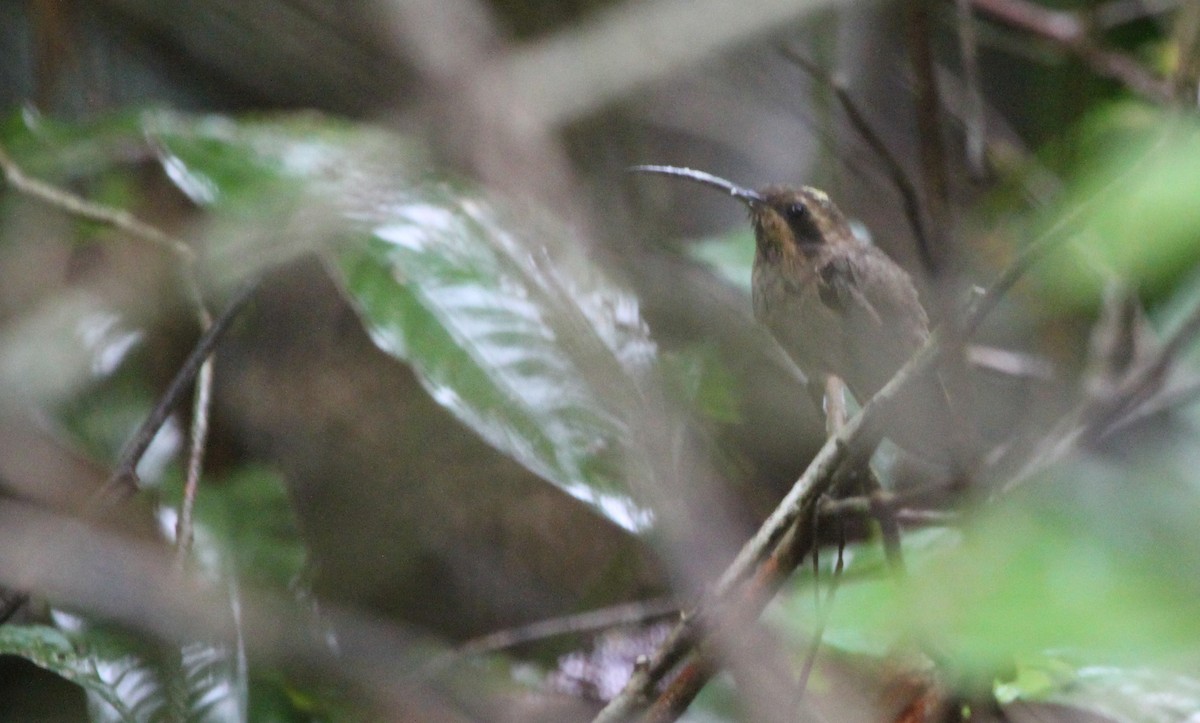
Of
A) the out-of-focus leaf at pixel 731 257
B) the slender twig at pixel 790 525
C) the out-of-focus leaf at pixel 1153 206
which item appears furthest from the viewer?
the out-of-focus leaf at pixel 731 257

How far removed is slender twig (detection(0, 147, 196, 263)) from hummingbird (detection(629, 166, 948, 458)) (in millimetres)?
772

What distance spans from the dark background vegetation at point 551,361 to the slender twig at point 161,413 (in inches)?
1.8

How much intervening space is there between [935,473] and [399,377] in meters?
1.82

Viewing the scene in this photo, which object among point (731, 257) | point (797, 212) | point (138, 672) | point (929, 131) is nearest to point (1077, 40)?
A: point (929, 131)

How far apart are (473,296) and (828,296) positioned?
50 cm

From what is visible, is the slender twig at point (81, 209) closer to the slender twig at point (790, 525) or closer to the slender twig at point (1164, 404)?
the slender twig at point (790, 525)

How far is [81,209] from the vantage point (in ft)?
6.59

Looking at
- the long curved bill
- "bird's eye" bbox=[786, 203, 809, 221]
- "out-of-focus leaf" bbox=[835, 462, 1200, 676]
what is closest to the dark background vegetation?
"out-of-focus leaf" bbox=[835, 462, 1200, 676]

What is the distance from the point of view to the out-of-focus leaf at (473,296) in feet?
5.17

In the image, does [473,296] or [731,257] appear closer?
[473,296]

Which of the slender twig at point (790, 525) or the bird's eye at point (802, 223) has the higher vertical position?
the bird's eye at point (802, 223)

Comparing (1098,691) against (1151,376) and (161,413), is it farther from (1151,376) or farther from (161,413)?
(161,413)

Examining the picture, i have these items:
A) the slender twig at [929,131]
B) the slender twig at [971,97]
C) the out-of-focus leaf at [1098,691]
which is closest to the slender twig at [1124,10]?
the slender twig at [971,97]

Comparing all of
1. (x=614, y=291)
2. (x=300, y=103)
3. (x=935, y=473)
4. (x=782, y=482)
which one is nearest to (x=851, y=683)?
(x=935, y=473)
